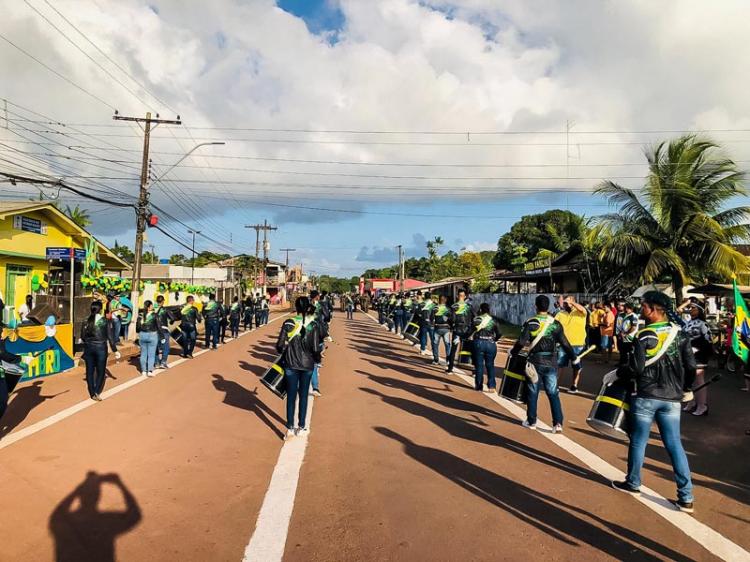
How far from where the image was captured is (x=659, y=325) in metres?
4.54

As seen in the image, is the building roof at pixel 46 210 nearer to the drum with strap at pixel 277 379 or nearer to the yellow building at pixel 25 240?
the yellow building at pixel 25 240

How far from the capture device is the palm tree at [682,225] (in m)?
16.9

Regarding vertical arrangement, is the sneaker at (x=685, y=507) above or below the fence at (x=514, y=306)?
below

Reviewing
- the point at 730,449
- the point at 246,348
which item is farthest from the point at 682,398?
the point at 246,348

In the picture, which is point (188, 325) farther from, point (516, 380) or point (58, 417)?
point (516, 380)

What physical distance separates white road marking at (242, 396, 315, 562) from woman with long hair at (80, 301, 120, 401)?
408cm

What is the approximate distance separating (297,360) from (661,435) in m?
3.81

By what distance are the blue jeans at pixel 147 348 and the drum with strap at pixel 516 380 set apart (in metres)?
7.53

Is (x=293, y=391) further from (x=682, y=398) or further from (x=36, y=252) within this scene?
(x=36, y=252)

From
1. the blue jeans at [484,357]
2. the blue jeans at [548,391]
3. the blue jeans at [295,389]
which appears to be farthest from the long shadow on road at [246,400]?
the blue jeans at [484,357]

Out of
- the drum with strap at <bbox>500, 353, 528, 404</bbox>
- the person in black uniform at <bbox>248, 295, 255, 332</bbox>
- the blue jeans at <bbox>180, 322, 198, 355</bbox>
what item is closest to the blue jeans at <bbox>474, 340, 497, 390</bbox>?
the drum with strap at <bbox>500, 353, 528, 404</bbox>

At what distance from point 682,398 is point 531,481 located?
1.50 m

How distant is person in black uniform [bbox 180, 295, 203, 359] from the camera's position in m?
13.4

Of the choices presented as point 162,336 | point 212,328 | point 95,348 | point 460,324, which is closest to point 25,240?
point 212,328
